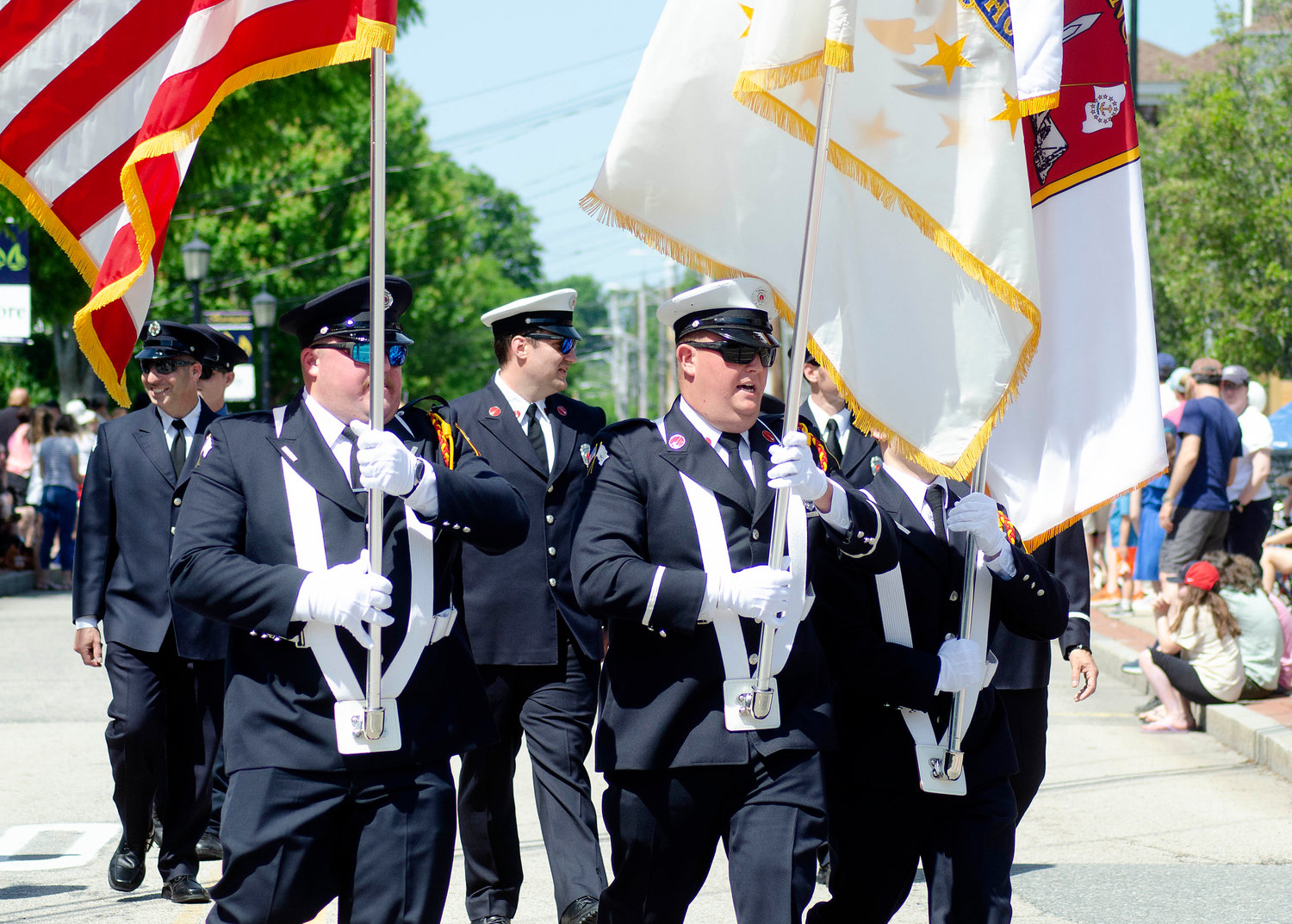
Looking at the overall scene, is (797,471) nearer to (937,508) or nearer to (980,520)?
(980,520)

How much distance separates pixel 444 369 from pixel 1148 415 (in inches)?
2141

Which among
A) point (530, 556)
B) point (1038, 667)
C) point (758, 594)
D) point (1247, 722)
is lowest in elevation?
point (1247, 722)

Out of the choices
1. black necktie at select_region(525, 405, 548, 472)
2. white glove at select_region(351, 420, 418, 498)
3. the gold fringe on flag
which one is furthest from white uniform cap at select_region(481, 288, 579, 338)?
white glove at select_region(351, 420, 418, 498)

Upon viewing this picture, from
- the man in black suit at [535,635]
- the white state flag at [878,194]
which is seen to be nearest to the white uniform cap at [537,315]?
the man in black suit at [535,635]

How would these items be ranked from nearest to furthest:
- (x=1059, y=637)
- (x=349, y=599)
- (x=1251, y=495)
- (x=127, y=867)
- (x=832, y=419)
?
(x=349, y=599), (x=1059, y=637), (x=127, y=867), (x=832, y=419), (x=1251, y=495)

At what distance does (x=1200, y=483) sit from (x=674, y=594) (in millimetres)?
8672

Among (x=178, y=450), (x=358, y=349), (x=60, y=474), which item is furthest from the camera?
Result: (x=60, y=474)

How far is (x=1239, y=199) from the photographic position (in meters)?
27.9

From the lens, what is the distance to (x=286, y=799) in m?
4.08

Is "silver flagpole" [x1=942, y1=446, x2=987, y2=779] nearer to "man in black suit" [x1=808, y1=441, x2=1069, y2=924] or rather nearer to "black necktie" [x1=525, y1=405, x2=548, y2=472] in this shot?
"man in black suit" [x1=808, y1=441, x2=1069, y2=924]

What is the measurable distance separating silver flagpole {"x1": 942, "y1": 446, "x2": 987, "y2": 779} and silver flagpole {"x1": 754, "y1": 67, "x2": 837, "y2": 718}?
21.8 inches

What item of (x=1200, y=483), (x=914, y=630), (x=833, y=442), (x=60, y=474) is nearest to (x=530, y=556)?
(x=833, y=442)

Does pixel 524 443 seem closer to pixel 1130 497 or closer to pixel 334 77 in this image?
pixel 1130 497

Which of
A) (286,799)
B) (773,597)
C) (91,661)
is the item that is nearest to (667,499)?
(773,597)
